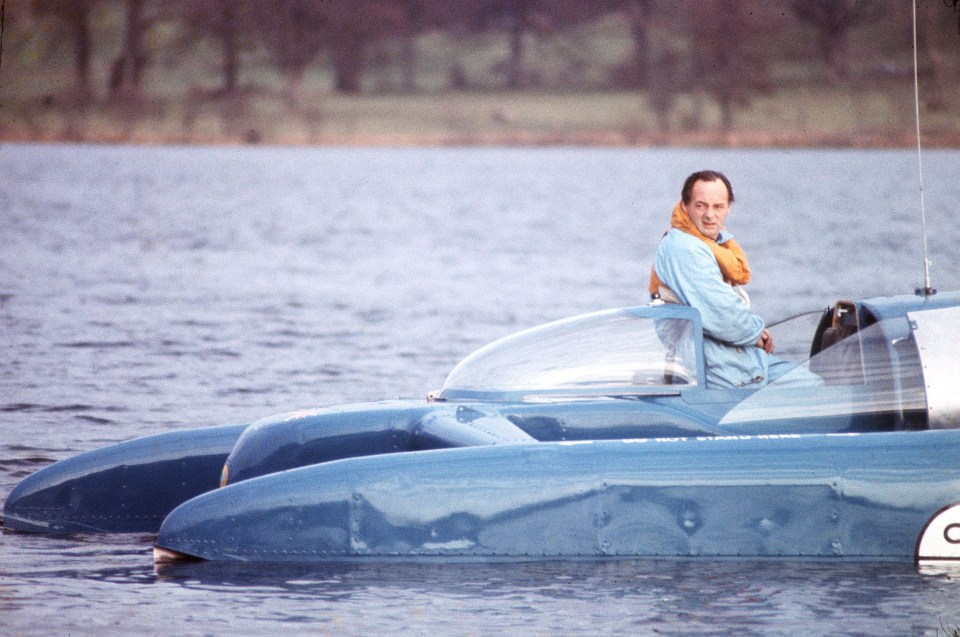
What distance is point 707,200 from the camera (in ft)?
25.6

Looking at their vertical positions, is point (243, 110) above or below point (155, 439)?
above

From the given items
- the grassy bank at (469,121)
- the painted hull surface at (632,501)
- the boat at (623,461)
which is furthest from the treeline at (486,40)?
the painted hull surface at (632,501)

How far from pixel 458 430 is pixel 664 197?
52514mm

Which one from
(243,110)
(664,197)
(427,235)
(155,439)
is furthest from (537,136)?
(155,439)

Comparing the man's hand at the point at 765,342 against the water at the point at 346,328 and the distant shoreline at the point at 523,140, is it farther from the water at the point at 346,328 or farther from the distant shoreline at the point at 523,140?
the distant shoreline at the point at 523,140

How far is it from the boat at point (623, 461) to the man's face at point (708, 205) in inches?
16.8

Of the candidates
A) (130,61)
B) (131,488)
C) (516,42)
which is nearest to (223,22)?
(130,61)

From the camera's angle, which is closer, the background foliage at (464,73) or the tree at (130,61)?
the background foliage at (464,73)

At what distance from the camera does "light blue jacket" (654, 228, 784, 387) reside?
7.73 metres

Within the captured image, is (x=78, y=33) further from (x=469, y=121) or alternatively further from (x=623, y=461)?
(x=623, y=461)

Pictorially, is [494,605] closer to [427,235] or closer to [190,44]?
[427,235]

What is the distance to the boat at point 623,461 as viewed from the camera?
7.21 metres

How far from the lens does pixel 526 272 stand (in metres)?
27.6

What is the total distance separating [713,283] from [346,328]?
36.4 ft
